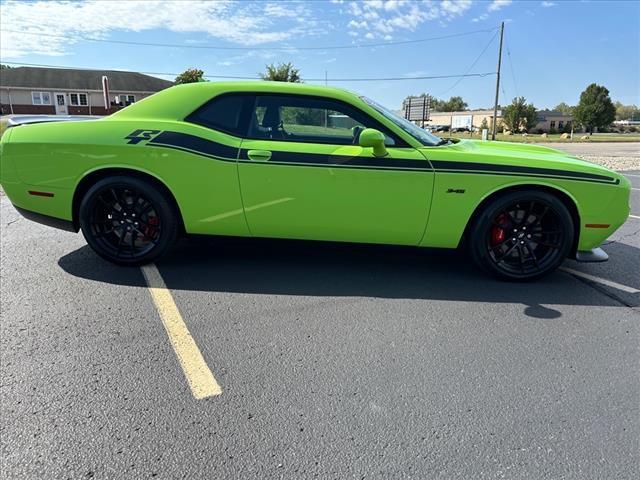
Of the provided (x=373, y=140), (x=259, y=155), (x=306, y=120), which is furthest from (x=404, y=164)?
(x=259, y=155)

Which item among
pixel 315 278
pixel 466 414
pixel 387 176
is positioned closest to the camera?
pixel 466 414

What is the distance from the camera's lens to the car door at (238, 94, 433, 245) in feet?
12.1

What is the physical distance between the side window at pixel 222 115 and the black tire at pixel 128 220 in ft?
2.24

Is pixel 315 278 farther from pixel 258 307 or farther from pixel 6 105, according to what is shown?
pixel 6 105

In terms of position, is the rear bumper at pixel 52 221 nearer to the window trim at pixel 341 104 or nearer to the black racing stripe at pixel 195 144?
the black racing stripe at pixel 195 144

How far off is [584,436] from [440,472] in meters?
0.74

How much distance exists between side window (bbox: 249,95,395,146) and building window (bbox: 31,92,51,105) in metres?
52.5

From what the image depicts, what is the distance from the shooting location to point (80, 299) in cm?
349

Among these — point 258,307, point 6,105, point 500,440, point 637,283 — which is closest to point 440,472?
point 500,440

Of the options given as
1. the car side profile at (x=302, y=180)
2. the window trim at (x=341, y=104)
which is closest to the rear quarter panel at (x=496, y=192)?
the car side profile at (x=302, y=180)

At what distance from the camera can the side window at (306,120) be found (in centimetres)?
380

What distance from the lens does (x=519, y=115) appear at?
71.1 m

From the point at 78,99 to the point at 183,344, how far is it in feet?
173

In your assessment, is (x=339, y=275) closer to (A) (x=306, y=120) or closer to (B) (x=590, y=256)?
(A) (x=306, y=120)
